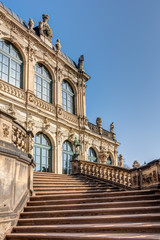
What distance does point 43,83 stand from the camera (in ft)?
60.1

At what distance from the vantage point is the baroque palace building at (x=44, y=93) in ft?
50.1

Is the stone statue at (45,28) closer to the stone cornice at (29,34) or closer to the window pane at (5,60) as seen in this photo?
the stone cornice at (29,34)

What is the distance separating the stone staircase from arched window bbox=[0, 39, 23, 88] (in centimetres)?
925

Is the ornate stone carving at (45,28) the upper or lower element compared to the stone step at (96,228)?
upper

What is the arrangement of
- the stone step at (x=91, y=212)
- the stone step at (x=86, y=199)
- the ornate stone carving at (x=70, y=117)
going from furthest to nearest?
the ornate stone carving at (x=70, y=117), the stone step at (x=86, y=199), the stone step at (x=91, y=212)

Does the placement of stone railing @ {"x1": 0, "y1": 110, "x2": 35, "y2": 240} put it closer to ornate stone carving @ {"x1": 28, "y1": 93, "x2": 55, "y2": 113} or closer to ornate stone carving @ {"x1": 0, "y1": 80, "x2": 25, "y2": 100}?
ornate stone carving @ {"x1": 0, "y1": 80, "x2": 25, "y2": 100}

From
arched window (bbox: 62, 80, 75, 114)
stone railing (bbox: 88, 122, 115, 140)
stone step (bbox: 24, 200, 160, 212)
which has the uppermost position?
arched window (bbox: 62, 80, 75, 114)

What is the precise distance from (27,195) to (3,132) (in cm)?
204

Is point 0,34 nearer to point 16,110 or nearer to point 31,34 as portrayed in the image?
point 31,34

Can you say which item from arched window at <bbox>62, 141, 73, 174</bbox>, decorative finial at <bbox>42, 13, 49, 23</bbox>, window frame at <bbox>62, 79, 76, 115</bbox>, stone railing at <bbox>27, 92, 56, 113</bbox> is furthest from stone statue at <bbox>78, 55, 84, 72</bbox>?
arched window at <bbox>62, 141, 73, 174</bbox>

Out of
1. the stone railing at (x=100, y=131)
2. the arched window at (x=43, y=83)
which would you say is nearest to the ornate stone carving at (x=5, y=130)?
the arched window at (x=43, y=83)

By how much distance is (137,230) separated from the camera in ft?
15.5

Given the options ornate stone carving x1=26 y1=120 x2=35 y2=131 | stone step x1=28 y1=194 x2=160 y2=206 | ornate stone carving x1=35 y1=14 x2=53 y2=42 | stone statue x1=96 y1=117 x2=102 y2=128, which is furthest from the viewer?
stone statue x1=96 y1=117 x2=102 y2=128

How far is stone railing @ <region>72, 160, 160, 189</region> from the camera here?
8.14m
